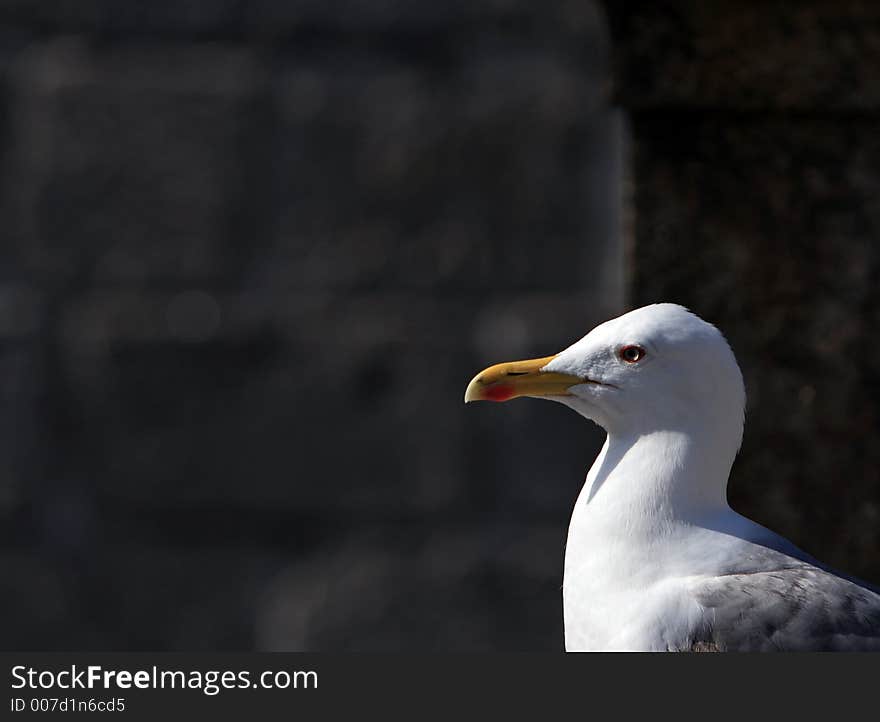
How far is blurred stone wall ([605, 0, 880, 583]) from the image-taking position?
1.24 m

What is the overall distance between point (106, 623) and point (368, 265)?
21.1 inches

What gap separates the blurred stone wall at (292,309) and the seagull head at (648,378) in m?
0.77

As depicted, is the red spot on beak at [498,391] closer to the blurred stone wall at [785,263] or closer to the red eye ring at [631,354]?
the red eye ring at [631,354]

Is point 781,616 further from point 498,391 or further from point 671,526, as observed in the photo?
point 498,391

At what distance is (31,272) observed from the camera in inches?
74.9

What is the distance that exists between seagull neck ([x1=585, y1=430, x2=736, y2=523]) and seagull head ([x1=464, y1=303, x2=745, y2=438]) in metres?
0.01

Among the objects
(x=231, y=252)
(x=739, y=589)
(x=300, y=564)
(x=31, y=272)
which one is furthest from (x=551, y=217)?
(x=739, y=589)

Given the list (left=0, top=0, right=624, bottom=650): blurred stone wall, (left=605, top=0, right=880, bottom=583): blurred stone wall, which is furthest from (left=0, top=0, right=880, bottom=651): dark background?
(left=605, top=0, right=880, bottom=583): blurred stone wall

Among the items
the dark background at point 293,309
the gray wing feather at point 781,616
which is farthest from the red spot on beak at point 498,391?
the dark background at point 293,309

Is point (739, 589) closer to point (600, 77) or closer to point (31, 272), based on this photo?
point (600, 77)

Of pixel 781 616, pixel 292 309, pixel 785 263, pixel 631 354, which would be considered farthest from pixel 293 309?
A: pixel 781 616

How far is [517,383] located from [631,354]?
8 centimetres

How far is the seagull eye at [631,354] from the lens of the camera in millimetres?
1047

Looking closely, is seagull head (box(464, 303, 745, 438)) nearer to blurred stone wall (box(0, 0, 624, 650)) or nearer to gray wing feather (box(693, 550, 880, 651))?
gray wing feather (box(693, 550, 880, 651))
